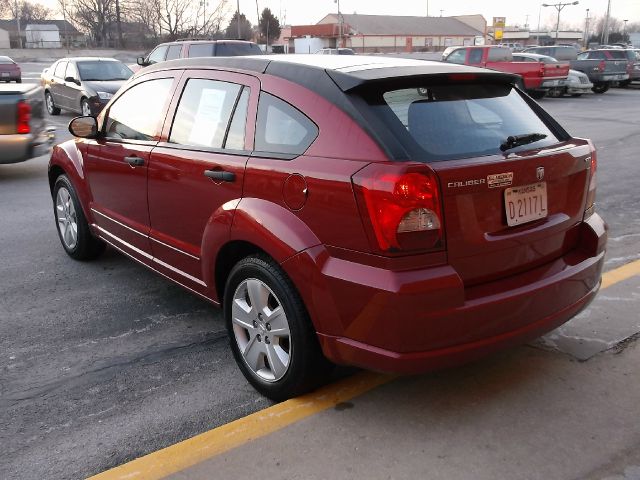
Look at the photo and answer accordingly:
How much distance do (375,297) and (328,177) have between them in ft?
1.85

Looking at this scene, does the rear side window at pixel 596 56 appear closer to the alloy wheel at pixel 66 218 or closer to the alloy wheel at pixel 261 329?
the alloy wheel at pixel 66 218

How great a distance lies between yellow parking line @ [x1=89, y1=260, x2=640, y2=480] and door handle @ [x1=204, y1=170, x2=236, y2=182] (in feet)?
3.87

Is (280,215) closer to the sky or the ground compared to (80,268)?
closer to the sky

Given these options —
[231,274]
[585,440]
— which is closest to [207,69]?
[231,274]

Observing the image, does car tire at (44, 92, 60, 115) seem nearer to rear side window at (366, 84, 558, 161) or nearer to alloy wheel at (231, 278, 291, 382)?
alloy wheel at (231, 278, 291, 382)

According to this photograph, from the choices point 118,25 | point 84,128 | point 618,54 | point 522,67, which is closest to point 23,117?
point 84,128

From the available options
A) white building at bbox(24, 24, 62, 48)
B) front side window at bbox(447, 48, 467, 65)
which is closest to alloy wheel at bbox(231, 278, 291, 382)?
front side window at bbox(447, 48, 467, 65)

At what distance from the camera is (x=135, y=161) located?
13.6ft

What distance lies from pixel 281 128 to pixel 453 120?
834 mm

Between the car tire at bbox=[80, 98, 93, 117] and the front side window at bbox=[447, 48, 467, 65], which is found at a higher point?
the front side window at bbox=[447, 48, 467, 65]

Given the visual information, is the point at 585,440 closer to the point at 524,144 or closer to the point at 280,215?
the point at 524,144

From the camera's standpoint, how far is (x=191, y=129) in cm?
378

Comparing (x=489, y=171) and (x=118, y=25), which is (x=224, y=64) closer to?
(x=489, y=171)

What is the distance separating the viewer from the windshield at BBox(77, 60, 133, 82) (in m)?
15.5
